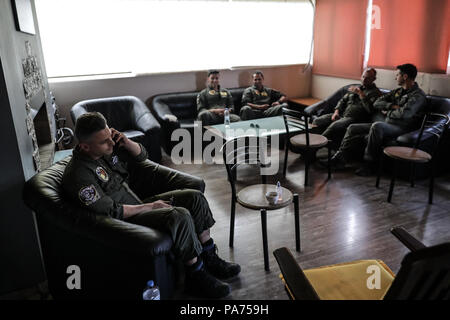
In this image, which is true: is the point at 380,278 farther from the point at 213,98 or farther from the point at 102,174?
the point at 213,98

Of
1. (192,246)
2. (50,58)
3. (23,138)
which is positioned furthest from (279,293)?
(50,58)

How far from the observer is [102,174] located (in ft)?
7.52

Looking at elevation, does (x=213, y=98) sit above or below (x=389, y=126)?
above


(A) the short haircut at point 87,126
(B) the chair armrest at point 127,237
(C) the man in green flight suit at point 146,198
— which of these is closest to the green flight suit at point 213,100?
(C) the man in green flight suit at point 146,198

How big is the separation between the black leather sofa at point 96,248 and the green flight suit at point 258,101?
3.71 meters

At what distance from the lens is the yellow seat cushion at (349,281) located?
174cm

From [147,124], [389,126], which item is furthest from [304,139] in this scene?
[147,124]

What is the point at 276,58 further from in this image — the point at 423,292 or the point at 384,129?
the point at 423,292

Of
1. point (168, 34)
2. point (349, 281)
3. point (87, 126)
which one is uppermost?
point (168, 34)

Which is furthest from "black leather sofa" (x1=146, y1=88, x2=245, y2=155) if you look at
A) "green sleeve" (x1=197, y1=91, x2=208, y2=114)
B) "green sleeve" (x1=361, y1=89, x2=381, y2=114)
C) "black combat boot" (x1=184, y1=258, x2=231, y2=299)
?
"black combat boot" (x1=184, y1=258, x2=231, y2=299)

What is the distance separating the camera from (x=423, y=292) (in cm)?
133

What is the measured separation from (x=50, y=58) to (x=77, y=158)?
11.5 feet

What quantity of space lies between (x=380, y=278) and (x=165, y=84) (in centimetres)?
474

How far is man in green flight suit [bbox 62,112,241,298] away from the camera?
2.11 meters
